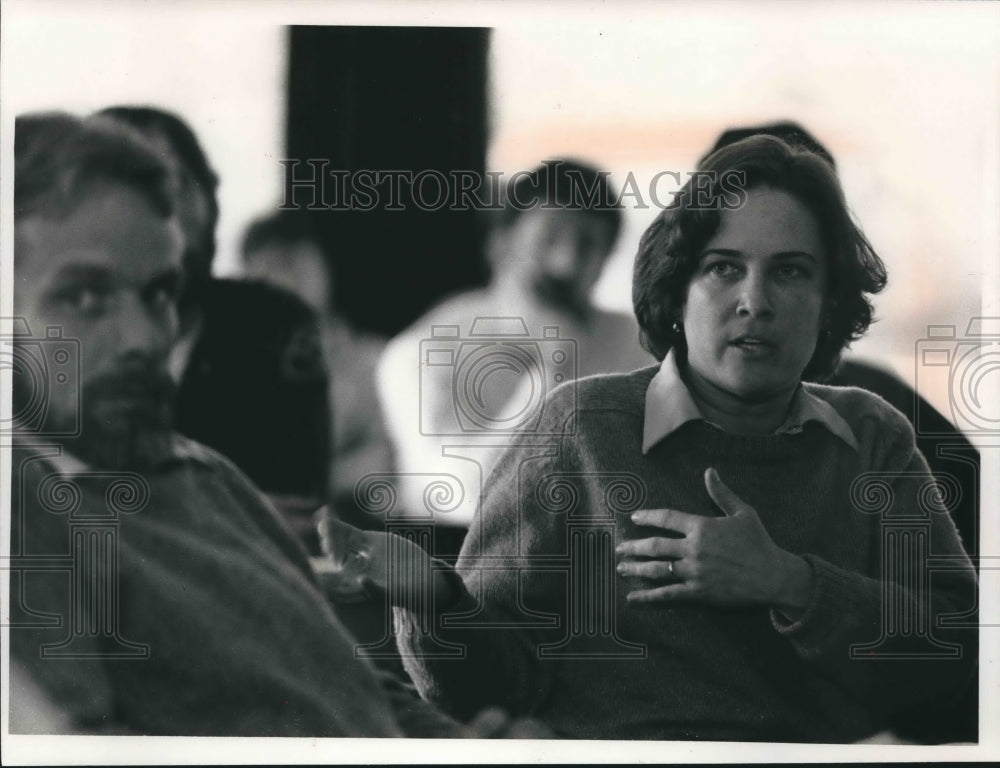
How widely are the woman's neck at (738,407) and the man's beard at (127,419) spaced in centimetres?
122

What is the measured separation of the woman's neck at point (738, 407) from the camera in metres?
2.40

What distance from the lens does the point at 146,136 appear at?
2471mm

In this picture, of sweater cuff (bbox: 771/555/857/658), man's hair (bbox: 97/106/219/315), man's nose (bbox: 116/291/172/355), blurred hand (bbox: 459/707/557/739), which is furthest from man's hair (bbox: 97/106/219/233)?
sweater cuff (bbox: 771/555/857/658)

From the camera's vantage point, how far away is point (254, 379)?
2.43m

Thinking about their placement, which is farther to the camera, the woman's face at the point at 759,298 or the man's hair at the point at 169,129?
the man's hair at the point at 169,129

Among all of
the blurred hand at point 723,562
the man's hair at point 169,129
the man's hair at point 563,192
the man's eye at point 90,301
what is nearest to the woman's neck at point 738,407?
the blurred hand at point 723,562

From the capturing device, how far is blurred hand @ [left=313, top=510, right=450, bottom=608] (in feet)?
7.91

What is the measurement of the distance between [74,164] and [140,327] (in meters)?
0.42

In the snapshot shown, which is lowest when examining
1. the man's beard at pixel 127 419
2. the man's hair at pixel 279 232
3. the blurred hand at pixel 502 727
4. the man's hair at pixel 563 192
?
the blurred hand at pixel 502 727

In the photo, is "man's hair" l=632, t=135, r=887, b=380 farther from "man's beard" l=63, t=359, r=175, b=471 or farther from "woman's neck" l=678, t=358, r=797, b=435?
"man's beard" l=63, t=359, r=175, b=471

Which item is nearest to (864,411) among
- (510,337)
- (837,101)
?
(837,101)

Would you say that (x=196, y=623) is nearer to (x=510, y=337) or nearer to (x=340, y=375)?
(x=340, y=375)

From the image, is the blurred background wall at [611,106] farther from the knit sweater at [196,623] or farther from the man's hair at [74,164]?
the knit sweater at [196,623]

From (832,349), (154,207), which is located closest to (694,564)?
(832,349)
